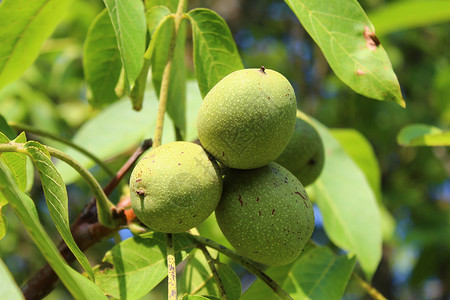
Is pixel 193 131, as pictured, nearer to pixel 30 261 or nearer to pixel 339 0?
pixel 339 0

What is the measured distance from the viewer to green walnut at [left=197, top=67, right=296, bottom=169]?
1115 millimetres

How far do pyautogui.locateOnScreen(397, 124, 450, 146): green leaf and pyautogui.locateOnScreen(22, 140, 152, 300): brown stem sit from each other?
84cm

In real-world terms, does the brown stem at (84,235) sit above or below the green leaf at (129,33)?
below

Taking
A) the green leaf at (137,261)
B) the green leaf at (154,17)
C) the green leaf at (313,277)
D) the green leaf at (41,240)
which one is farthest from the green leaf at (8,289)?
the green leaf at (154,17)

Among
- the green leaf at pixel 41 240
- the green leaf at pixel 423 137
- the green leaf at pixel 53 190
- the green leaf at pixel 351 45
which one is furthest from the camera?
the green leaf at pixel 423 137

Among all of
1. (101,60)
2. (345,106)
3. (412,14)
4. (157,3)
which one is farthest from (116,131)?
(345,106)

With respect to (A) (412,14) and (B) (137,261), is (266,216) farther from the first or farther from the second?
(A) (412,14)

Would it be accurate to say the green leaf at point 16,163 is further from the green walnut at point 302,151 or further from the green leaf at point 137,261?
the green walnut at point 302,151

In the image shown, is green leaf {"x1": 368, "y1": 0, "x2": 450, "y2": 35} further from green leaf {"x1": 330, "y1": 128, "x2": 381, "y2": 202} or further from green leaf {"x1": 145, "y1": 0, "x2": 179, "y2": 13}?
green leaf {"x1": 145, "y1": 0, "x2": 179, "y2": 13}

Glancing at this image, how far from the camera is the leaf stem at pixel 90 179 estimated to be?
105 cm

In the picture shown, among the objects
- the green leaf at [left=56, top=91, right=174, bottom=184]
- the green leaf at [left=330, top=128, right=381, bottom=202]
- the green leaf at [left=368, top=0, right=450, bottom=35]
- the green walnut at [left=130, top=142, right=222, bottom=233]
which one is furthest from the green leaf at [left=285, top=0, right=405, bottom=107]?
the green leaf at [left=368, top=0, right=450, bottom=35]

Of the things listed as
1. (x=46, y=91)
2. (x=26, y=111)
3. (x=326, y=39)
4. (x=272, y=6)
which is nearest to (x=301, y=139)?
(x=326, y=39)

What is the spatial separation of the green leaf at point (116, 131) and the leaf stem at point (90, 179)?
86cm

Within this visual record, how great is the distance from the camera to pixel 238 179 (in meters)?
1.21
